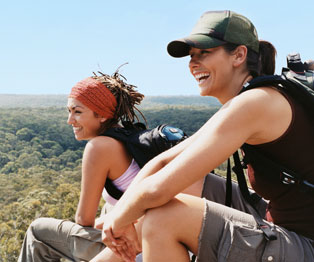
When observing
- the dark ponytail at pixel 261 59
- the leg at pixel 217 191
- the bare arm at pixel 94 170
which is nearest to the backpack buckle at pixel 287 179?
the dark ponytail at pixel 261 59

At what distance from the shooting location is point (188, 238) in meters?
1.58

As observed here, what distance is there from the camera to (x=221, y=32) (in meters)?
1.85

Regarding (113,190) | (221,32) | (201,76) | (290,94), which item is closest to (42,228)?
(113,190)

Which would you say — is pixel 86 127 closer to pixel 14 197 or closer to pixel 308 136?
pixel 308 136

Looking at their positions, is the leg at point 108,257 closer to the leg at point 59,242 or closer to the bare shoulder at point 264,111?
the leg at point 59,242

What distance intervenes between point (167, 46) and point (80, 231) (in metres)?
1.34

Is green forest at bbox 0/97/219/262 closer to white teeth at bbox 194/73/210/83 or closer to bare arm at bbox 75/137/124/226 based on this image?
bare arm at bbox 75/137/124/226

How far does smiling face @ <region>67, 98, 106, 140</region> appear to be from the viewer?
9.34 feet

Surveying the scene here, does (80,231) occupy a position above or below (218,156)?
below

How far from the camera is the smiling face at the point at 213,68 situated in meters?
1.88

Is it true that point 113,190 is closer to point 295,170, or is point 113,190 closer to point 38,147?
point 295,170

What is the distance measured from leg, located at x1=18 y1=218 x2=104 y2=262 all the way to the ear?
1.42 m

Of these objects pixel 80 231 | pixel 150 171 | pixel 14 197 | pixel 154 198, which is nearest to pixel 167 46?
pixel 150 171

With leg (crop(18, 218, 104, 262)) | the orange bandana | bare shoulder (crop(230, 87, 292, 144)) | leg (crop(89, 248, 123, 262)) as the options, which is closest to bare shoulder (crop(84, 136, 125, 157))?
the orange bandana
